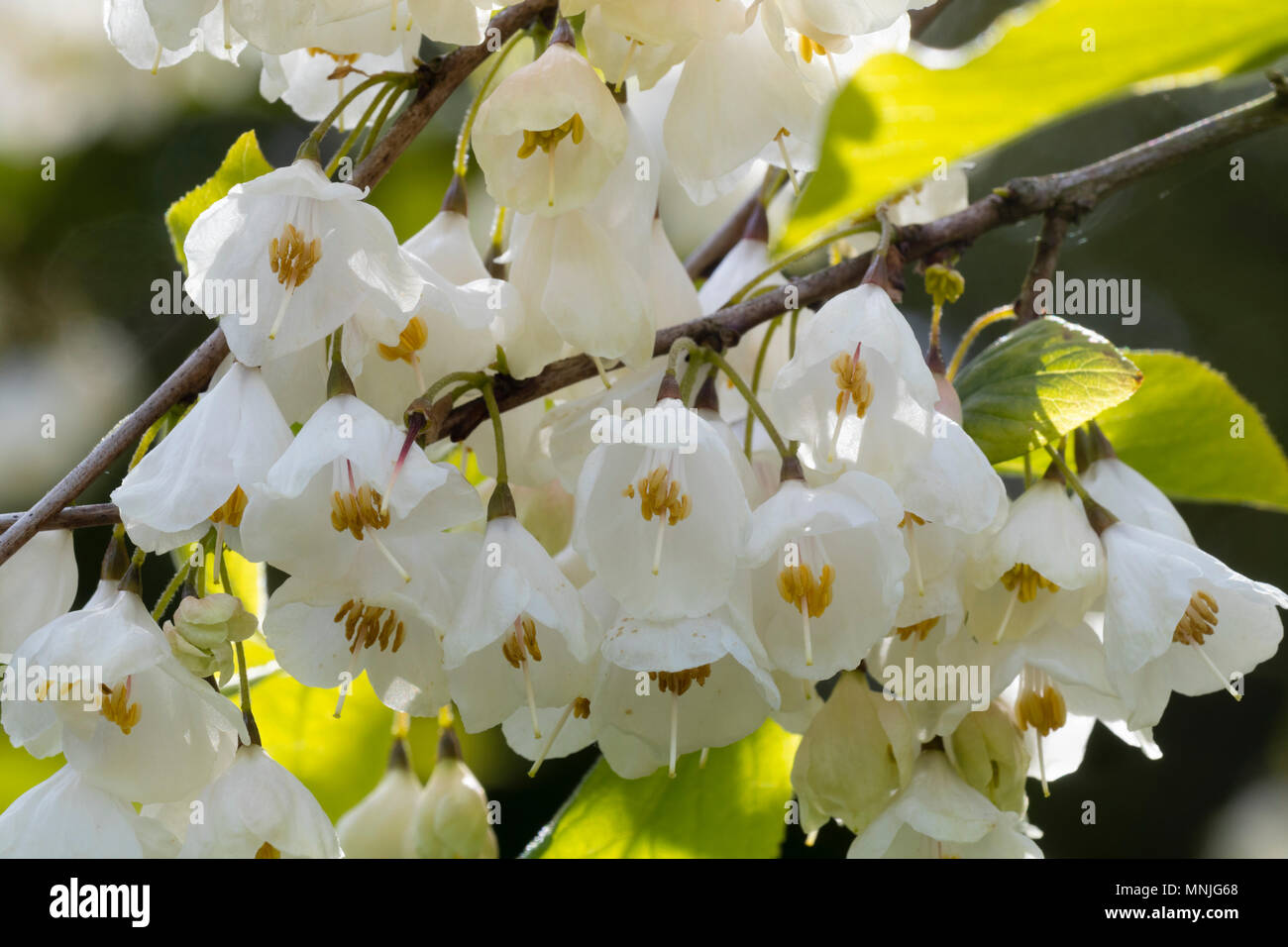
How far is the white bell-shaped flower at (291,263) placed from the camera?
3.26 ft

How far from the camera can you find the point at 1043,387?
1.07m

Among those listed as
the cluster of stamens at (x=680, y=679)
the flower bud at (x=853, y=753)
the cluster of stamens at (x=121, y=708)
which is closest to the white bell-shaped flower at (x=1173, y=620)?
the flower bud at (x=853, y=753)

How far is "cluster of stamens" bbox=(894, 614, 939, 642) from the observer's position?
1155mm

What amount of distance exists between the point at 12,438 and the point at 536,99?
329 centimetres

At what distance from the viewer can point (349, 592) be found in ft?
3.30

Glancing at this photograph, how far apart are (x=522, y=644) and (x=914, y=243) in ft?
1.92

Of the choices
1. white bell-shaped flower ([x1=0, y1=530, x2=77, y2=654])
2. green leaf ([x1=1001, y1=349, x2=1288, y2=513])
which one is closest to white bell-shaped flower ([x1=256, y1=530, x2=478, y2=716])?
white bell-shaped flower ([x1=0, y1=530, x2=77, y2=654])

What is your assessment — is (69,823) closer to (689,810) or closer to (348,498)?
(348,498)

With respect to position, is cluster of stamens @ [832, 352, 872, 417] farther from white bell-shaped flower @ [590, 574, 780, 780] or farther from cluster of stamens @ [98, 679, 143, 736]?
cluster of stamens @ [98, 679, 143, 736]

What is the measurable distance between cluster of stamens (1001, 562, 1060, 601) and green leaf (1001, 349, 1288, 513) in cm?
24

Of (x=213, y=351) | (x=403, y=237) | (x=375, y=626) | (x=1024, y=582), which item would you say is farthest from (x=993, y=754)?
(x=403, y=237)

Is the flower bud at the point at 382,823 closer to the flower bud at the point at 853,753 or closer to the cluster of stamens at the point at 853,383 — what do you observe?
the flower bud at the point at 853,753

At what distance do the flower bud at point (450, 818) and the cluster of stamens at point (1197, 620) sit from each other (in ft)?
2.66
